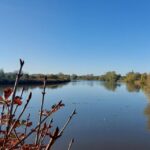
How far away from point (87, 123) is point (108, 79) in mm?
79570

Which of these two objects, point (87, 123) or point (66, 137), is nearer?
point (66, 137)

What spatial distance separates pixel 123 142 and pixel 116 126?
107 inches

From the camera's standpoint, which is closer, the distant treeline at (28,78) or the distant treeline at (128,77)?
the distant treeline at (28,78)

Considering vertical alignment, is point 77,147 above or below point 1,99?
below

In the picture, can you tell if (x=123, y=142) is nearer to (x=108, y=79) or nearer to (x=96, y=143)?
(x=96, y=143)

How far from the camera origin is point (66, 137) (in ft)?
35.5

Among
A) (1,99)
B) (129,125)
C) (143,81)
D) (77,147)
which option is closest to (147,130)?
(129,125)

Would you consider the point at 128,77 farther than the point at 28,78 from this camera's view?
Yes

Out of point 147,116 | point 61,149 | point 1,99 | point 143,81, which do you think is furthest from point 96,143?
point 143,81

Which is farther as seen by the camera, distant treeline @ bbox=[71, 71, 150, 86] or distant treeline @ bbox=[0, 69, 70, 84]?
distant treeline @ bbox=[71, 71, 150, 86]

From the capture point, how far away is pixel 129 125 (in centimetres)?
1355

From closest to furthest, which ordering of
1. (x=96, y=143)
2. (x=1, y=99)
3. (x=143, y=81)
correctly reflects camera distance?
(x=1, y=99) → (x=96, y=143) → (x=143, y=81)

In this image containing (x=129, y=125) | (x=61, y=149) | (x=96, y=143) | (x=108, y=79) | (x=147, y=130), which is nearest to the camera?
(x=61, y=149)

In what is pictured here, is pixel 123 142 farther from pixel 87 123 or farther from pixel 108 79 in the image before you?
pixel 108 79
